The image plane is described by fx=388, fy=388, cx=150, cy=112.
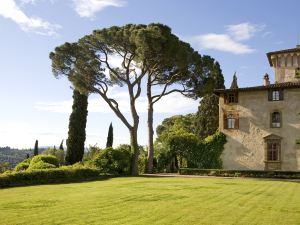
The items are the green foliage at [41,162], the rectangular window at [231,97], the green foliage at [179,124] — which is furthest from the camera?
the green foliage at [179,124]

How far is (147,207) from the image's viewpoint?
1196 centimetres

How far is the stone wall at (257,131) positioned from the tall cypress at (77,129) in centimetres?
1394

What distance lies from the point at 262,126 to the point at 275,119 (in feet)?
4.40

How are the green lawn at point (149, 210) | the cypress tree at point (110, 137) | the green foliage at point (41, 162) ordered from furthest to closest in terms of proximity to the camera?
the cypress tree at point (110, 137)
the green foliage at point (41, 162)
the green lawn at point (149, 210)

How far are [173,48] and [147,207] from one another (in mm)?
23983

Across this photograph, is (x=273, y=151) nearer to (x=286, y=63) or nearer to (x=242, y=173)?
(x=242, y=173)

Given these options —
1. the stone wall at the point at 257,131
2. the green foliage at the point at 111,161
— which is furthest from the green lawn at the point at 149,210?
the stone wall at the point at 257,131

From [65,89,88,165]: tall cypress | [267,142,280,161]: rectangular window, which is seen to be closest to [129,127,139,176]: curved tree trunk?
[65,89,88,165]: tall cypress

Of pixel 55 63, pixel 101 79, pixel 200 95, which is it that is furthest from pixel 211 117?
pixel 55 63

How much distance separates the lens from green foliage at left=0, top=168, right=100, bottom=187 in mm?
21405

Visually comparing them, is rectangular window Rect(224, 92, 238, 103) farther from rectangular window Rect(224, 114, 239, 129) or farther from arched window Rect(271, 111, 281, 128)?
arched window Rect(271, 111, 281, 128)

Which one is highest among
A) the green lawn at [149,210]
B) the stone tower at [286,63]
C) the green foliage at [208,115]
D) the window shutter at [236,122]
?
the stone tower at [286,63]

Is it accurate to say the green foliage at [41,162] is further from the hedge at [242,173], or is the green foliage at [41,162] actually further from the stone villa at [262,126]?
the stone villa at [262,126]

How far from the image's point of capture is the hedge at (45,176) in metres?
21.4
